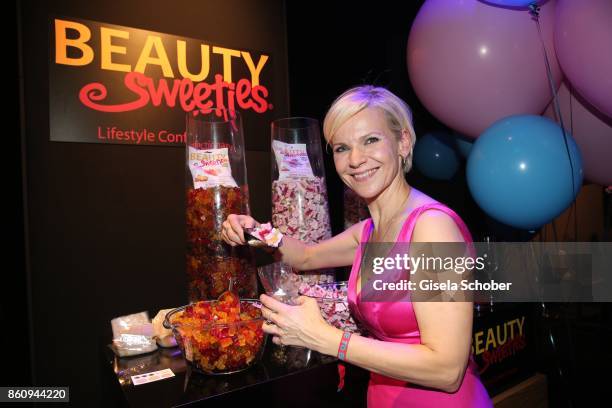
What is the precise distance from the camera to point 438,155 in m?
3.55

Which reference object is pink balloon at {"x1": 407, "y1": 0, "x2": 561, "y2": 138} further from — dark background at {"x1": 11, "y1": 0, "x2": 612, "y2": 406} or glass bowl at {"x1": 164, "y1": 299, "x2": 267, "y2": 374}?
glass bowl at {"x1": 164, "y1": 299, "x2": 267, "y2": 374}

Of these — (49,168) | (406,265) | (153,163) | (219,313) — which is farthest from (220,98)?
(406,265)

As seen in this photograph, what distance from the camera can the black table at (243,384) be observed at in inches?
41.6

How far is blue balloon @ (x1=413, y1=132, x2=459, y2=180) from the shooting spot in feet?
11.6

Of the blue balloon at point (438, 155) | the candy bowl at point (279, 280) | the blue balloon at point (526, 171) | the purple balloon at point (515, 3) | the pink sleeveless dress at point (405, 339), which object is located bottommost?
the pink sleeveless dress at point (405, 339)

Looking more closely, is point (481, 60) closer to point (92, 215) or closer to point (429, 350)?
point (429, 350)

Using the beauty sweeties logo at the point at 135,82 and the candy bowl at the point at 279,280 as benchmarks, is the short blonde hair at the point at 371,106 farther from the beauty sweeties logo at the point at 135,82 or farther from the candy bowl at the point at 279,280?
the beauty sweeties logo at the point at 135,82

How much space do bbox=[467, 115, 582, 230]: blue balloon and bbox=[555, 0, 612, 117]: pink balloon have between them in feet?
0.74

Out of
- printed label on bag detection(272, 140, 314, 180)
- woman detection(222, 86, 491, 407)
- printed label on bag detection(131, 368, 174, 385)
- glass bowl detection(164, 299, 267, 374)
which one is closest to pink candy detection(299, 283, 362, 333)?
woman detection(222, 86, 491, 407)

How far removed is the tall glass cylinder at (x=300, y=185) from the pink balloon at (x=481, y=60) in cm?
83

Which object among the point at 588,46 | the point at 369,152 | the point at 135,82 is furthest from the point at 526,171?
the point at 135,82

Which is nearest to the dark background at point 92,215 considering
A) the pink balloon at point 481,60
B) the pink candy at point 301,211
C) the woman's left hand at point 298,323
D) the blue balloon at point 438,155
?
the pink balloon at point 481,60

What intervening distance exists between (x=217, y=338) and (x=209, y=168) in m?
0.72

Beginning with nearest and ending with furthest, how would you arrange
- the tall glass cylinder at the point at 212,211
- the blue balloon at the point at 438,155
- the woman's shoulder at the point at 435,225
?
the woman's shoulder at the point at 435,225 < the tall glass cylinder at the point at 212,211 < the blue balloon at the point at 438,155
